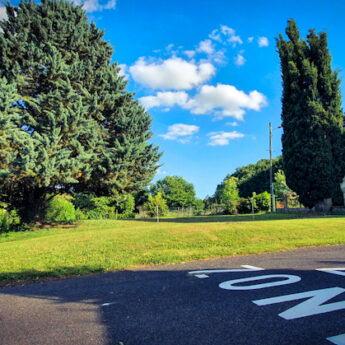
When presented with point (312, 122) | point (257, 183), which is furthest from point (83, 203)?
point (257, 183)

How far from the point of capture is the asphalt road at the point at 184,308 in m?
2.61

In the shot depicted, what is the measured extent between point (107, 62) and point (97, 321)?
67.5 ft

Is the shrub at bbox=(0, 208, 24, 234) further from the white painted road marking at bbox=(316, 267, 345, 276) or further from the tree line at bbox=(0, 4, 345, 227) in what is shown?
the white painted road marking at bbox=(316, 267, 345, 276)

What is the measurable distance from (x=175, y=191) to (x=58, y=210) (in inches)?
1516

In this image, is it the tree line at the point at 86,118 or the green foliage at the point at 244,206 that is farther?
the green foliage at the point at 244,206

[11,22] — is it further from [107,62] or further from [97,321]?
[97,321]

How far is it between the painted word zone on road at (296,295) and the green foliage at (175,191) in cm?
5565

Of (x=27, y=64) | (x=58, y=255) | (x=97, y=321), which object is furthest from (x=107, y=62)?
(x=97, y=321)

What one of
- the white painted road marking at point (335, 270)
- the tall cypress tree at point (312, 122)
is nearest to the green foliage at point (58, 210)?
the tall cypress tree at point (312, 122)

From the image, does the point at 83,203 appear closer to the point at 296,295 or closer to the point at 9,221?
the point at 9,221

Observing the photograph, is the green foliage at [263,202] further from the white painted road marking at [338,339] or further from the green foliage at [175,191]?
the white painted road marking at [338,339]

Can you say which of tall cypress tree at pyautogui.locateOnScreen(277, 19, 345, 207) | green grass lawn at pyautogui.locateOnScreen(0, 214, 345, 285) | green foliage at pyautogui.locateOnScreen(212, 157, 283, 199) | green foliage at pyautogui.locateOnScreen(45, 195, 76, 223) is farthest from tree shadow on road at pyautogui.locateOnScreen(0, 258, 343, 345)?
green foliage at pyautogui.locateOnScreen(212, 157, 283, 199)

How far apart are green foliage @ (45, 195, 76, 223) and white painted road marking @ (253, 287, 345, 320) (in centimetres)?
2343

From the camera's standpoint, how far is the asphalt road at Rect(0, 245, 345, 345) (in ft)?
8.56
